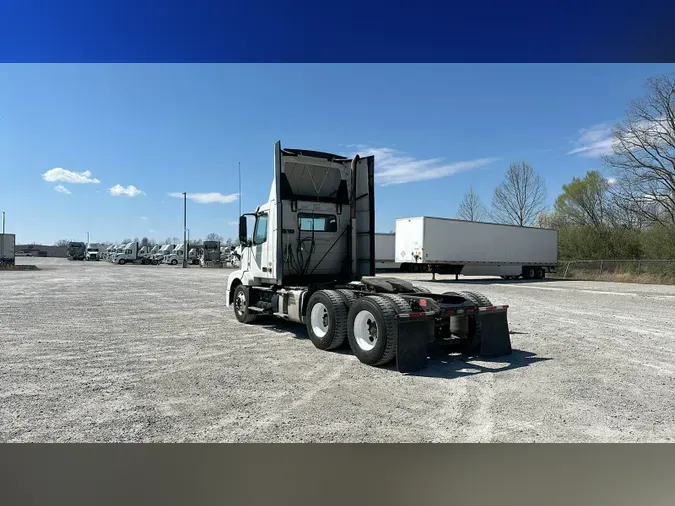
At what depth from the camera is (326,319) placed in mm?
8422

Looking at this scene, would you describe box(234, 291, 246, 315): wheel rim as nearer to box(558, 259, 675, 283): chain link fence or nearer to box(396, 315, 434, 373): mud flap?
box(396, 315, 434, 373): mud flap

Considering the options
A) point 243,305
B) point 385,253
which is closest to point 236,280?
point 243,305

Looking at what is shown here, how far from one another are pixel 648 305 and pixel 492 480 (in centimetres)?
1577

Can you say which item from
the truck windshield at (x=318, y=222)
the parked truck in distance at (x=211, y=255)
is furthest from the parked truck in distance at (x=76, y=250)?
the truck windshield at (x=318, y=222)

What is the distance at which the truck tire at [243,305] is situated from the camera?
1101 cm

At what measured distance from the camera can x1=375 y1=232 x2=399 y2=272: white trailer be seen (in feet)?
118

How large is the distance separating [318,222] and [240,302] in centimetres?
299

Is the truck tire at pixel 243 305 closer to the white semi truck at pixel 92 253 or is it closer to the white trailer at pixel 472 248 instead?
the white trailer at pixel 472 248

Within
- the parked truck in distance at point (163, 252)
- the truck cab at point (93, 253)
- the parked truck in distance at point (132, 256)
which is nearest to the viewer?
the parked truck in distance at point (132, 256)

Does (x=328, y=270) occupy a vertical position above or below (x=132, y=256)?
below

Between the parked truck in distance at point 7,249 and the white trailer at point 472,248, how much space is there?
1415 inches

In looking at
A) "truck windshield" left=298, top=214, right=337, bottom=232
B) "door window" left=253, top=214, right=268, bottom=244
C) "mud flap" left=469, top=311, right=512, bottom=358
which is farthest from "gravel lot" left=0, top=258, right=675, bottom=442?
"truck windshield" left=298, top=214, right=337, bottom=232

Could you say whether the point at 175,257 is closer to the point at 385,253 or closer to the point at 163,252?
the point at 163,252
